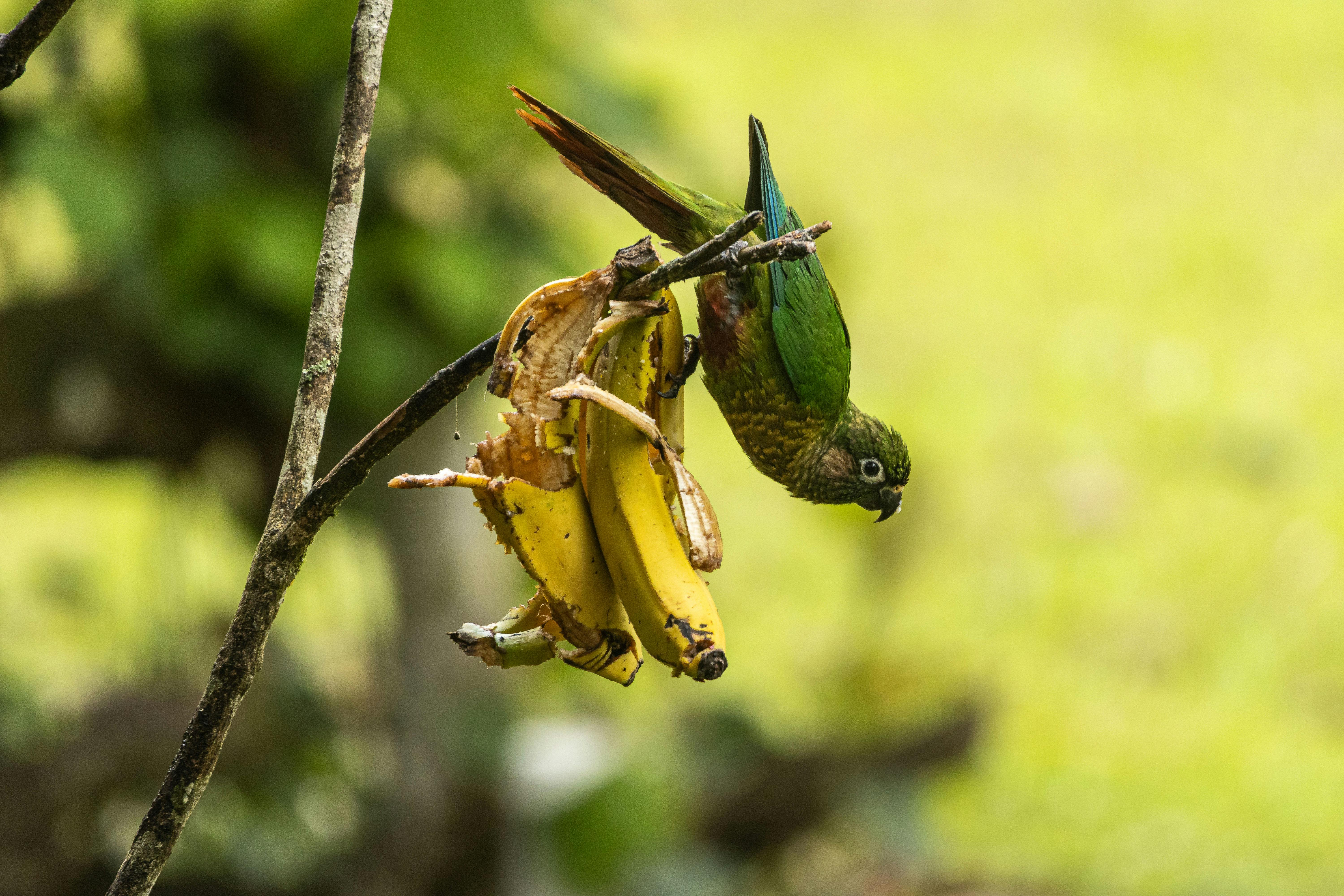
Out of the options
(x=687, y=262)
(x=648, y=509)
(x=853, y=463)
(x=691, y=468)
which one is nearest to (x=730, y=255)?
(x=687, y=262)

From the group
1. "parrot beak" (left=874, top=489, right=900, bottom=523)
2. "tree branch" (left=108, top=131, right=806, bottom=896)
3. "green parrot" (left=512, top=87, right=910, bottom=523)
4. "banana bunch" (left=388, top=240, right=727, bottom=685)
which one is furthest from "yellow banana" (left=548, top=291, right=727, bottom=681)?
"parrot beak" (left=874, top=489, right=900, bottom=523)

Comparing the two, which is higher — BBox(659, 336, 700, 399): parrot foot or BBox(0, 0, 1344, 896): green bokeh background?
BBox(0, 0, 1344, 896): green bokeh background

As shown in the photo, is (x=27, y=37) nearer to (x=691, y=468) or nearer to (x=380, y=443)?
(x=380, y=443)

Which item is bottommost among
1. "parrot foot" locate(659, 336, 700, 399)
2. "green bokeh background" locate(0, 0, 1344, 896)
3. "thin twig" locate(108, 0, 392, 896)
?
"thin twig" locate(108, 0, 392, 896)

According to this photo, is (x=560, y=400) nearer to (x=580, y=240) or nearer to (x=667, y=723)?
(x=580, y=240)

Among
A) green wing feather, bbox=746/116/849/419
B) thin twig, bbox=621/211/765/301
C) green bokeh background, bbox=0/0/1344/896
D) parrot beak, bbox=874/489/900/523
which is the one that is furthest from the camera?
green bokeh background, bbox=0/0/1344/896

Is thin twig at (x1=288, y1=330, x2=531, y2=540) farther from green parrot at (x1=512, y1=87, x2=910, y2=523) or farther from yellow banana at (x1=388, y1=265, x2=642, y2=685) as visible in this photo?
green parrot at (x1=512, y1=87, x2=910, y2=523)

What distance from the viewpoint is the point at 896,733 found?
357cm

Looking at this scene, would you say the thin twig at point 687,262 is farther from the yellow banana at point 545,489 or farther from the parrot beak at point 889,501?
the parrot beak at point 889,501

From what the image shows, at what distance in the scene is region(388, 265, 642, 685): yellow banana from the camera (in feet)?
3.03

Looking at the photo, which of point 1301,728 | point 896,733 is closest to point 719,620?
point 896,733

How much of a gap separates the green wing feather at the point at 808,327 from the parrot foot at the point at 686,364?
4.5 inches

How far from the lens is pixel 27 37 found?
0.87m

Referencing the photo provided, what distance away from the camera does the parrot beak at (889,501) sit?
1520 millimetres
